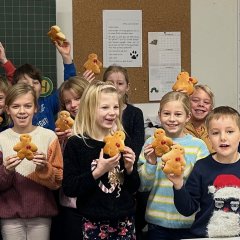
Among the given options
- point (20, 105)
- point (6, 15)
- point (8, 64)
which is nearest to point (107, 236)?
point (20, 105)

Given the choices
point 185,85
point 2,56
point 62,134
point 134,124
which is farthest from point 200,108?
point 2,56

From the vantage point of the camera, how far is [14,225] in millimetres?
2383

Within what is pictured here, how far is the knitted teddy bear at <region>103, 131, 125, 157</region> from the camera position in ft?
6.50

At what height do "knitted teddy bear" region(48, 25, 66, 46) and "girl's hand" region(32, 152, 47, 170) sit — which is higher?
"knitted teddy bear" region(48, 25, 66, 46)

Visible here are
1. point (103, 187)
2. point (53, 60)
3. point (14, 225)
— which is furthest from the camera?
point (53, 60)

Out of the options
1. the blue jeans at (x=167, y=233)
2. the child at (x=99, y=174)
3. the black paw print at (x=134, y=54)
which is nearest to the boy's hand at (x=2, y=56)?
the black paw print at (x=134, y=54)

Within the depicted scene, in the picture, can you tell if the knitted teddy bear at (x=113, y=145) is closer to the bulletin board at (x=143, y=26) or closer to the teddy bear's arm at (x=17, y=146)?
the teddy bear's arm at (x=17, y=146)

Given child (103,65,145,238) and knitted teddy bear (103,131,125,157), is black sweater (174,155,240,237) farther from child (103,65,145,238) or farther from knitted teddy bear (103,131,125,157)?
child (103,65,145,238)

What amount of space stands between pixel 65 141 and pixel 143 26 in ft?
5.48

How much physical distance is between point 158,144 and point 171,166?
21 centimetres

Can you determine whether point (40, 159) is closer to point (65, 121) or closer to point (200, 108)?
point (65, 121)

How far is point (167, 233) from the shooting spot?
2230 mm

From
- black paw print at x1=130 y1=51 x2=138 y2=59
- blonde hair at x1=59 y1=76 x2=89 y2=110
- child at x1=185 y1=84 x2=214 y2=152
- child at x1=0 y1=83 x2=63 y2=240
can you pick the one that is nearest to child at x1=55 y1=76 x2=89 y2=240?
blonde hair at x1=59 y1=76 x2=89 y2=110

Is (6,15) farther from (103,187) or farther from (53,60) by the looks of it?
(103,187)
